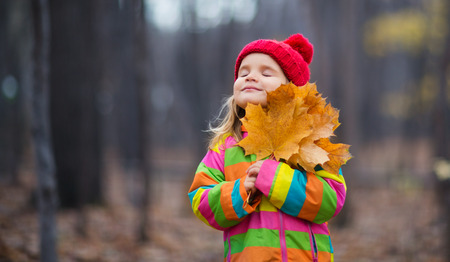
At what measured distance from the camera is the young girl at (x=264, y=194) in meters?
1.64

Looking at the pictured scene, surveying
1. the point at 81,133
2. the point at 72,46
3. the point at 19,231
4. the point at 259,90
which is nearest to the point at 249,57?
the point at 259,90

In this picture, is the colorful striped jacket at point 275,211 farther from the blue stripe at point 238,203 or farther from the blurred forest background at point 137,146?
the blurred forest background at point 137,146

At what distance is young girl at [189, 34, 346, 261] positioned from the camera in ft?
5.39

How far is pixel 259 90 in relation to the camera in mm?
1834

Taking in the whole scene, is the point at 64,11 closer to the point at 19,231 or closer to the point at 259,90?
the point at 19,231

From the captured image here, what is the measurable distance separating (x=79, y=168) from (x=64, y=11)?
2.86 metres

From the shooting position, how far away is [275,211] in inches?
67.0

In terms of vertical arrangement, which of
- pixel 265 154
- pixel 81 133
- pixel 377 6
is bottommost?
pixel 81 133

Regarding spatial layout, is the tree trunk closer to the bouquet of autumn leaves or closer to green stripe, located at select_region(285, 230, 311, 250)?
the bouquet of autumn leaves

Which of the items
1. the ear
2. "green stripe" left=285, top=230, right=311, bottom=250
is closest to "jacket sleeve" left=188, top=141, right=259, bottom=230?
"green stripe" left=285, top=230, right=311, bottom=250

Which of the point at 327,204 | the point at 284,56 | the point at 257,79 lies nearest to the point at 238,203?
the point at 327,204

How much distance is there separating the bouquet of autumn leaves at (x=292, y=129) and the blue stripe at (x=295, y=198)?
110 mm

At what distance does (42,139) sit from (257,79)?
2144mm

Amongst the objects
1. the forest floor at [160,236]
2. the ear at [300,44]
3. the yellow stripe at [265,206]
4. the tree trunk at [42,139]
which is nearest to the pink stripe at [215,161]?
the yellow stripe at [265,206]
